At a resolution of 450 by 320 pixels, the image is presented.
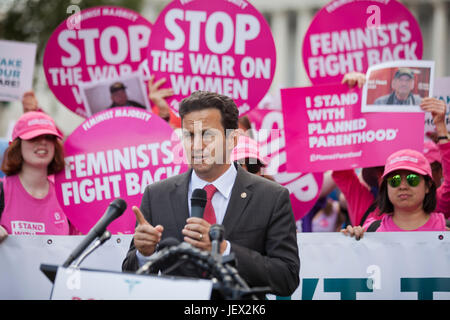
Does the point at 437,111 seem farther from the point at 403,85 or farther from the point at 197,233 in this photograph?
the point at 197,233

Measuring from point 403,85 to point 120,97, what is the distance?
237 centimetres

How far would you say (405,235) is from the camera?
4.73 meters

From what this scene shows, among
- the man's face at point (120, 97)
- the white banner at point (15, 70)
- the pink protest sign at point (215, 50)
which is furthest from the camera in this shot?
the white banner at point (15, 70)

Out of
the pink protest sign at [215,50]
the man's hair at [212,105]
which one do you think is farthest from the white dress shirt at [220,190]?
the pink protest sign at [215,50]

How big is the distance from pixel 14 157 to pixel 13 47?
179cm

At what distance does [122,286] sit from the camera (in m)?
2.73

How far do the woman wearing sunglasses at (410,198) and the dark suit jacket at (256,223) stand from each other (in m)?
1.63

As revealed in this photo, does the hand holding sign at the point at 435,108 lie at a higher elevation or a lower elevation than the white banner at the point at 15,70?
lower

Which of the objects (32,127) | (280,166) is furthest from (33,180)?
(280,166)

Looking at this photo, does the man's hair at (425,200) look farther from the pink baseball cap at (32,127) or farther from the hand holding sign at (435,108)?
the pink baseball cap at (32,127)

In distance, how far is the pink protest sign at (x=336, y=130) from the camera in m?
5.53

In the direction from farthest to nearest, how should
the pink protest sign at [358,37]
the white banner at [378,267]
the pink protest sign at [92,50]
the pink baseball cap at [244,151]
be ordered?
the pink protest sign at [92,50] → the pink protest sign at [358,37] → the pink baseball cap at [244,151] → the white banner at [378,267]

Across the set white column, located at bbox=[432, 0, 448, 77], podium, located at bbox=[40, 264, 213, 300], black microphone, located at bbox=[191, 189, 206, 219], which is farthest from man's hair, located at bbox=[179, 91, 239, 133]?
white column, located at bbox=[432, 0, 448, 77]

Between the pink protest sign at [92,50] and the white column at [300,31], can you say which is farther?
the white column at [300,31]
